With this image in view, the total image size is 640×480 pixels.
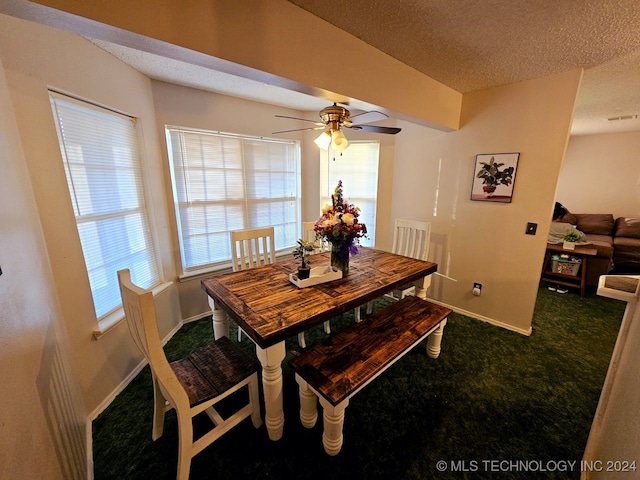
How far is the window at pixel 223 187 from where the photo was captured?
2520mm

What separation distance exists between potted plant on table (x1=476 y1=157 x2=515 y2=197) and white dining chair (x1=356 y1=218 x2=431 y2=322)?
702 mm

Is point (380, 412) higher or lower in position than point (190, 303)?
lower

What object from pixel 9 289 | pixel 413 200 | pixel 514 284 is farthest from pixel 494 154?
pixel 9 289

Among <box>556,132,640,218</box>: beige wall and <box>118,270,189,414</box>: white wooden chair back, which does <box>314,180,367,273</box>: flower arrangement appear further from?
<box>556,132,640,218</box>: beige wall

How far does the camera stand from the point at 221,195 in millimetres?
2795

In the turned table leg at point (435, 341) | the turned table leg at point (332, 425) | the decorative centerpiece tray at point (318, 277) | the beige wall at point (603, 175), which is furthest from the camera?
the beige wall at point (603, 175)

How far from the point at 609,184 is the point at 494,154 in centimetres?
470

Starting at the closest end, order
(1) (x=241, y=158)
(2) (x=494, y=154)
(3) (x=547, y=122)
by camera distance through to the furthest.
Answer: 1. (3) (x=547, y=122)
2. (2) (x=494, y=154)
3. (1) (x=241, y=158)

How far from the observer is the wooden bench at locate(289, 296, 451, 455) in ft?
4.18

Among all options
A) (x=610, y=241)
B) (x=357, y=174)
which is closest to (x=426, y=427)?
(x=357, y=174)

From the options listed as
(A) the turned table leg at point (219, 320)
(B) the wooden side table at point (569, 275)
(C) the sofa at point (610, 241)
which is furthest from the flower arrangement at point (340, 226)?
(C) the sofa at point (610, 241)

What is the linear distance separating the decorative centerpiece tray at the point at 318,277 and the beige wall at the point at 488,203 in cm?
170

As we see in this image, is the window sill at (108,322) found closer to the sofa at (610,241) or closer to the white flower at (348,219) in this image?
the white flower at (348,219)

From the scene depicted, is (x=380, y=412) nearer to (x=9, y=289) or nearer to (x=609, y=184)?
(x=9, y=289)
